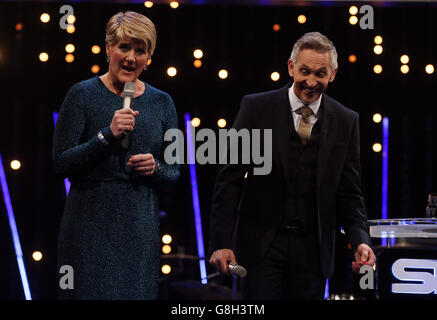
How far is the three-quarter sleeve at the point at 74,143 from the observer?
2.08m

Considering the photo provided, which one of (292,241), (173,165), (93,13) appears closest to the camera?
(292,241)

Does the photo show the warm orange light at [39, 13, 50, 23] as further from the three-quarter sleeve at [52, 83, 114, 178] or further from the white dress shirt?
the white dress shirt

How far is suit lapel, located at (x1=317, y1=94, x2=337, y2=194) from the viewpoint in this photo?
2.19 metres

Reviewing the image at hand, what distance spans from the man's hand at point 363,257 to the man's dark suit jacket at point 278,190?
3 centimetres

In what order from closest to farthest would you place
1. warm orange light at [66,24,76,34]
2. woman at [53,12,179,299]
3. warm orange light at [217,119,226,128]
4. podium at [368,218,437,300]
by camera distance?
1. woman at [53,12,179,299]
2. podium at [368,218,437,300]
3. warm orange light at [66,24,76,34]
4. warm orange light at [217,119,226,128]

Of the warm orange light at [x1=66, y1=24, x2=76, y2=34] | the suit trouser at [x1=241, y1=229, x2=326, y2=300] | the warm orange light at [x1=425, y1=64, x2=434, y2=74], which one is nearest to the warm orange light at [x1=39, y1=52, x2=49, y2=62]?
the warm orange light at [x1=66, y1=24, x2=76, y2=34]

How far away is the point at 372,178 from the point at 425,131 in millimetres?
419

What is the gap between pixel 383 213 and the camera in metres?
3.77

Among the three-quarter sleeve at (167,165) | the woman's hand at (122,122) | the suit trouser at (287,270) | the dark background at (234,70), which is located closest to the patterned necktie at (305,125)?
the suit trouser at (287,270)

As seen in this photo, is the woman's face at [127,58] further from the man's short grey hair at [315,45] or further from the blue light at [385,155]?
the blue light at [385,155]

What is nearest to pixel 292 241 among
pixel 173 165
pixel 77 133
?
pixel 173 165

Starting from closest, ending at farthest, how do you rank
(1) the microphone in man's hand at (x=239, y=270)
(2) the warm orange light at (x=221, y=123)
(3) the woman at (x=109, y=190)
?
1. (1) the microphone in man's hand at (x=239, y=270)
2. (3) the woman at (x=109, y=190)
3. (2) the warm orange light at (x=221, y=123)

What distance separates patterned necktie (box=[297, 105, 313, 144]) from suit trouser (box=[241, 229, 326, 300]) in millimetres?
340
